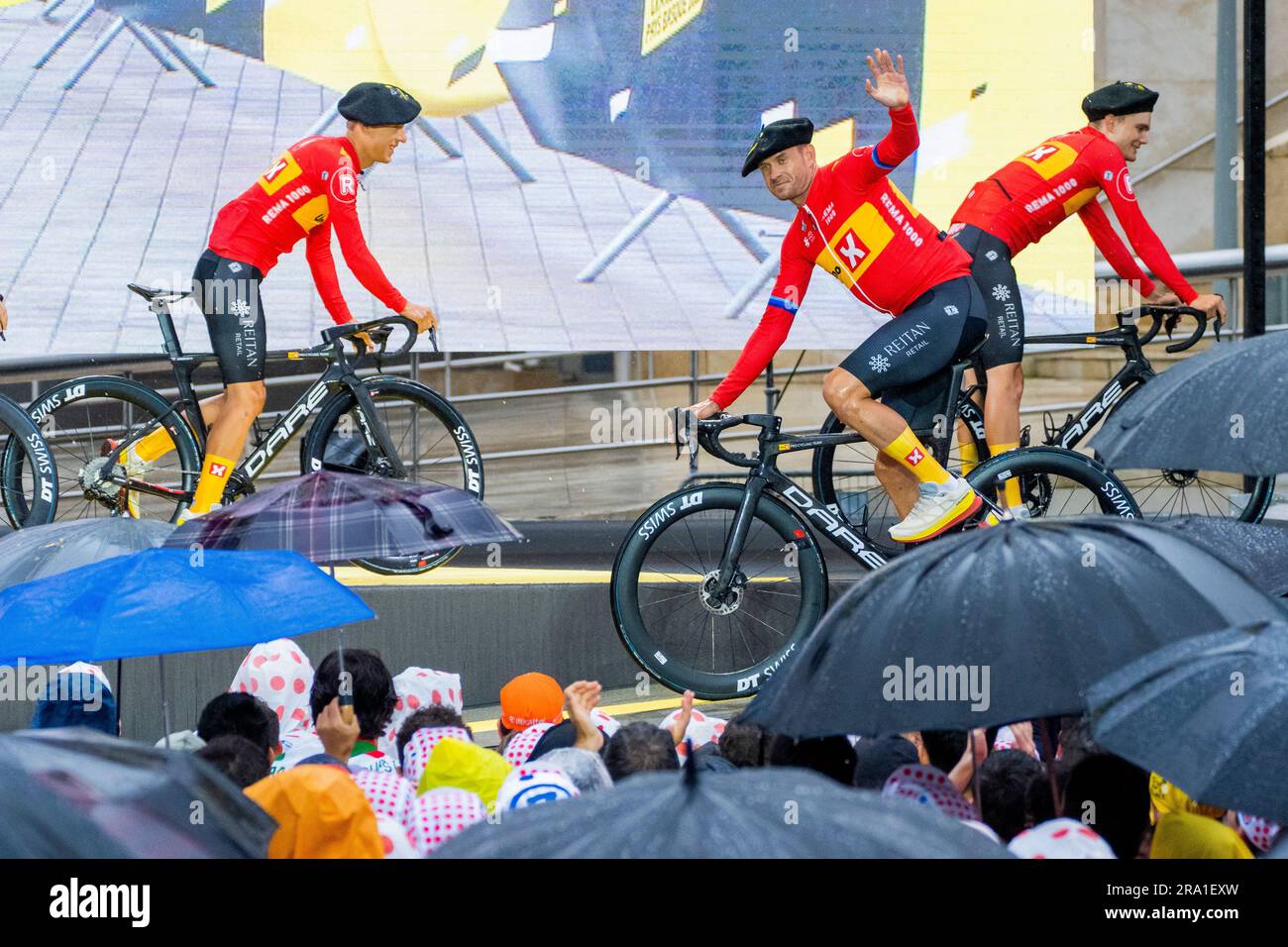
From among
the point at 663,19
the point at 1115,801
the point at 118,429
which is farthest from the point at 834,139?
the point at 1115,801

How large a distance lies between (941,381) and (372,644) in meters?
2.62

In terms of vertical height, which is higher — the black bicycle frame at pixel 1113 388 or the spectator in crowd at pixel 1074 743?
the black bicycle frame at pixel 1113 388

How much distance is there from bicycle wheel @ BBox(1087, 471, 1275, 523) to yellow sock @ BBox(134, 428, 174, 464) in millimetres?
3994

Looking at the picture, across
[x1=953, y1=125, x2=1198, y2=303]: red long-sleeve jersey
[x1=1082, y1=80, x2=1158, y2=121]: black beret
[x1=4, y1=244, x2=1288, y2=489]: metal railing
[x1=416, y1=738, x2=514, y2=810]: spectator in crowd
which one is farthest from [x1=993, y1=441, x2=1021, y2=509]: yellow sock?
[x1=416, y1=738, x2=514, y2=810]: spectator in crowd

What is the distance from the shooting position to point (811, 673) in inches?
131

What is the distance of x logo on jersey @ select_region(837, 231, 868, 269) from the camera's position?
20.0 ft

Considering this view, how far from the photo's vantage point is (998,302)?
698 centimetres

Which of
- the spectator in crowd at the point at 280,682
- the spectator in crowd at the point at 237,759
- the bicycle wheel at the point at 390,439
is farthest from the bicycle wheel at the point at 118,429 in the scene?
the spectator in crowd at the point at 237,759

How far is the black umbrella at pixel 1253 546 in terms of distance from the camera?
457 cm

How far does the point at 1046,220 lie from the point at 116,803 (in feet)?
18.2

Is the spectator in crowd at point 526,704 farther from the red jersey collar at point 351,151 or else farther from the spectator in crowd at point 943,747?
the red jersey collar at point 351,151

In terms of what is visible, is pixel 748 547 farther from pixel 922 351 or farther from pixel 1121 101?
pixel 1121 101

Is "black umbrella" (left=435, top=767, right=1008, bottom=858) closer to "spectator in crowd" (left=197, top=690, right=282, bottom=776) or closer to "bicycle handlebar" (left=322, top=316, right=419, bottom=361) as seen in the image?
"spectator in crowd" (left=197, top=690, right=282, bottom=776)

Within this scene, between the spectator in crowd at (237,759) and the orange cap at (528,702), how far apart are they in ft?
4.07
